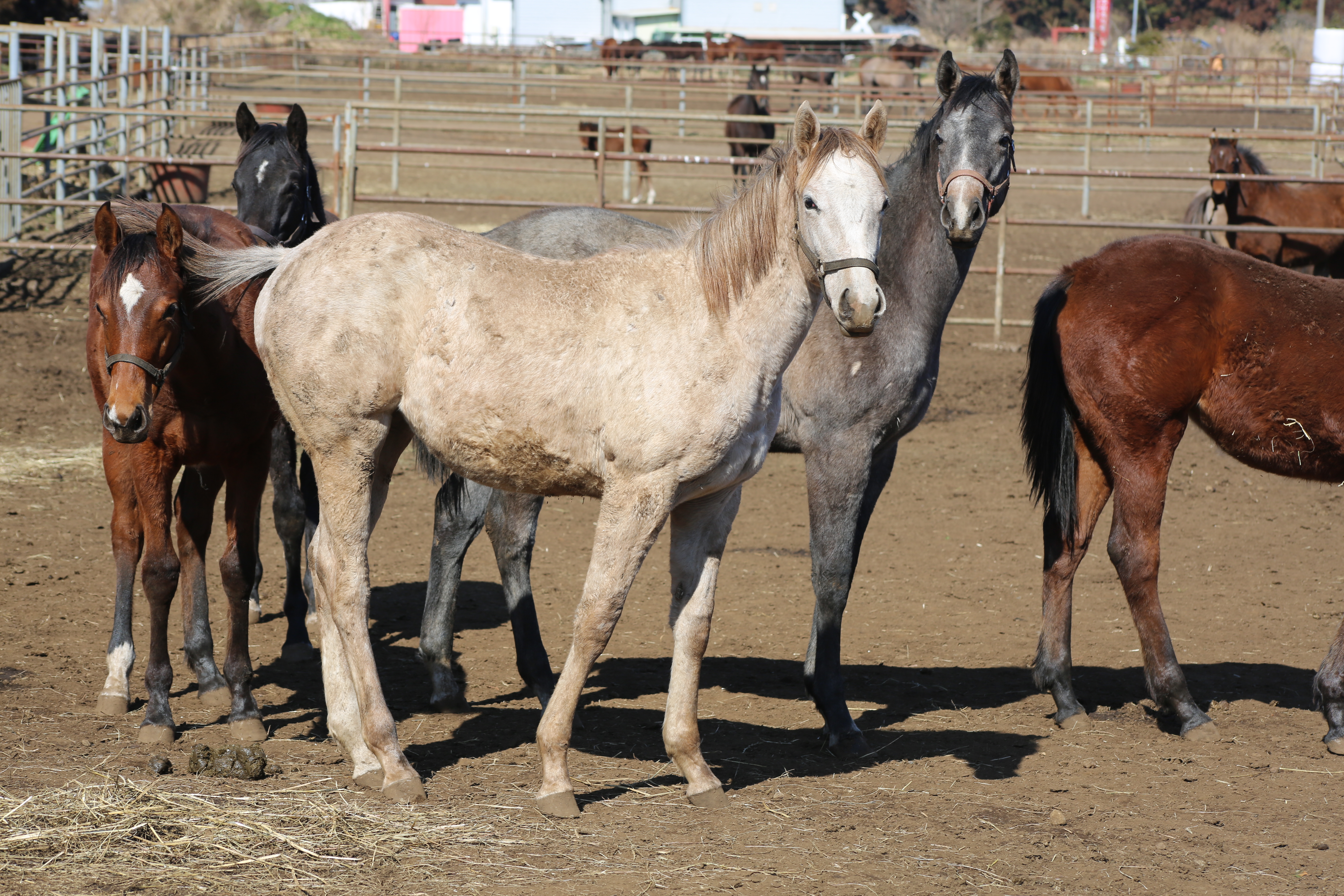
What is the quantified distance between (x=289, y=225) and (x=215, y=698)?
2.28 metres

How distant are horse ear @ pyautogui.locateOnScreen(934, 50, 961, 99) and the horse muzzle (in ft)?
10.2

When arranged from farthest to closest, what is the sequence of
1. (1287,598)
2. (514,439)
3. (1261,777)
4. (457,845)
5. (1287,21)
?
(1287,21)
(1287,598)
(1261,777)
(514,439)
(457,845)

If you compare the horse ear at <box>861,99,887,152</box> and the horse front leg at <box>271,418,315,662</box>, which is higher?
the horse ear at <box>861,99,887,152</box>

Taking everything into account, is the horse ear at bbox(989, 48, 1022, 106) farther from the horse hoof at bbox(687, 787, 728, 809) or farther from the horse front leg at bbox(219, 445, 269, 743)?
the horse front leg at bbox(219, 445, 269, 743)

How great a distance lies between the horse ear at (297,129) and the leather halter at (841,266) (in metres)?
3.31

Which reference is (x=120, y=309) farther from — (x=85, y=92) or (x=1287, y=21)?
(x=1287, y=21)

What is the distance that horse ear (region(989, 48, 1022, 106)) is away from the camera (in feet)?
14.5

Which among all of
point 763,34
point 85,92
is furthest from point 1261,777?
point 763,34

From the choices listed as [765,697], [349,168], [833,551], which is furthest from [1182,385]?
[349,168]

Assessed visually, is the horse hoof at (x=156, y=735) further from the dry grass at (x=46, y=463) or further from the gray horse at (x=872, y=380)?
the dry grass at (x=46, y=463)

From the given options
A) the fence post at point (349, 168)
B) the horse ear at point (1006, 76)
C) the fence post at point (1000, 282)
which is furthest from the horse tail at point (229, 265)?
the fence post at point (1000, 282)

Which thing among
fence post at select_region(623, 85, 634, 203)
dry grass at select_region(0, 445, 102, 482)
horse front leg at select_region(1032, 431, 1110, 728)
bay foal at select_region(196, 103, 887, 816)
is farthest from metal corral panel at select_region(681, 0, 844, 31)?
bay foal at select_region(196, 103, 887, 816)

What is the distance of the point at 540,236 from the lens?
473 cm

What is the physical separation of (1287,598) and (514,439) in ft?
14.7
